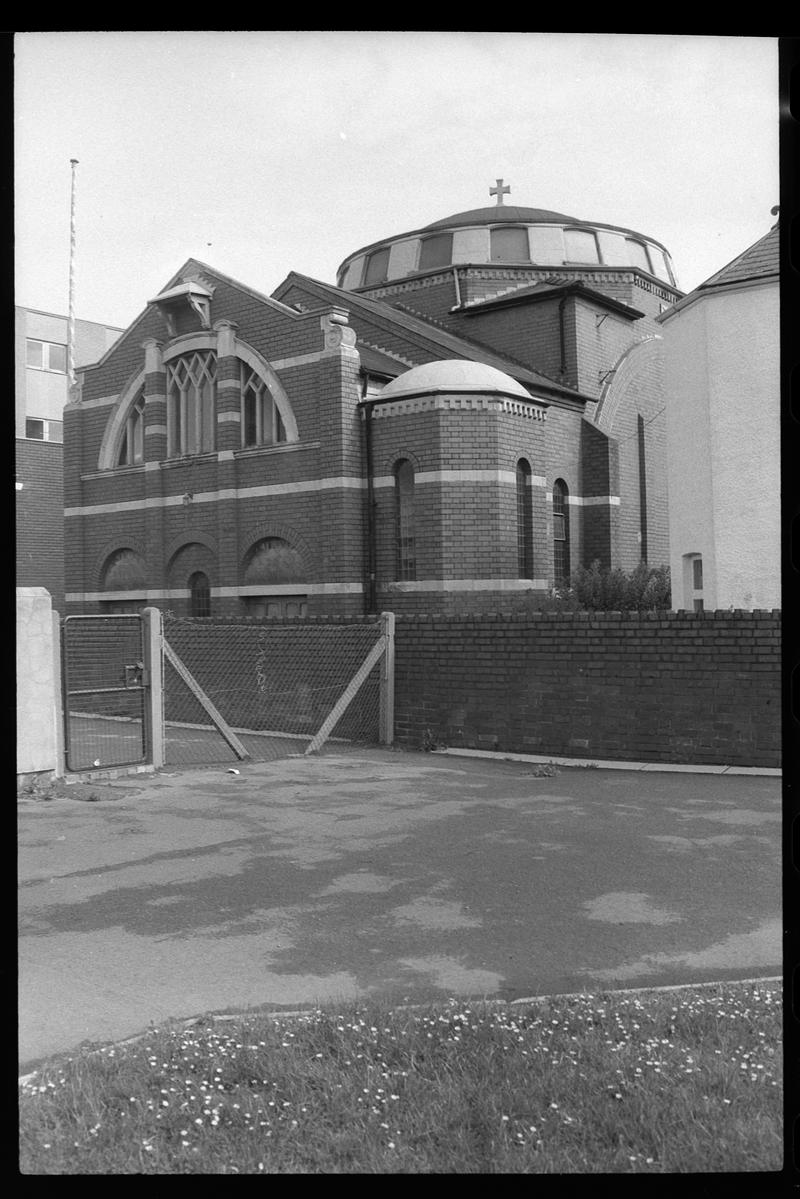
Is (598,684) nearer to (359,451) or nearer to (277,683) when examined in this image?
(277,683)

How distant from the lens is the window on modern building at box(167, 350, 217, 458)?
75.0 ft

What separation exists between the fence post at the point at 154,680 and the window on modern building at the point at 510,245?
2558 centimetres

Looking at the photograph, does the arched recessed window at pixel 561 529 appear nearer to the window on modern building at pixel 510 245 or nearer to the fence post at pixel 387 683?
the fence post at pixel 387 683

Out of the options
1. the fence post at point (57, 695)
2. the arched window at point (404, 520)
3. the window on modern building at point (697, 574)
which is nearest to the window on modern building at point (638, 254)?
the arched window at point (404, 520)

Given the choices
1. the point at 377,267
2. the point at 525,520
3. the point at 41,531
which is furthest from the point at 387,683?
the point at 377,267

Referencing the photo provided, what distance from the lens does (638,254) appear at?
3525 centimetres

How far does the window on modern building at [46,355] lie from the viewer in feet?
123

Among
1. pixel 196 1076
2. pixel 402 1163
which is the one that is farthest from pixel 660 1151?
pixel 196 1076

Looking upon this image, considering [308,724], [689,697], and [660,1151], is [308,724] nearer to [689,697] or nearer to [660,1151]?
[689,697]

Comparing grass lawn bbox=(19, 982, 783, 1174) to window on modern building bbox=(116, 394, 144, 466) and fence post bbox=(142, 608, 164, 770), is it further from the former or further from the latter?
window on modern building bbox=(116, 394, 144, 466)

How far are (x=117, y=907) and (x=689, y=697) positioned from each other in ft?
22.8

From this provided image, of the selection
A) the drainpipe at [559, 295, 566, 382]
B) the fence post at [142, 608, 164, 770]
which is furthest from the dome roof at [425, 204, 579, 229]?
the fence post at [142, 608, 164, 770]

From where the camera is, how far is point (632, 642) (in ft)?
36.9

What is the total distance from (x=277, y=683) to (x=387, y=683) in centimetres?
188
